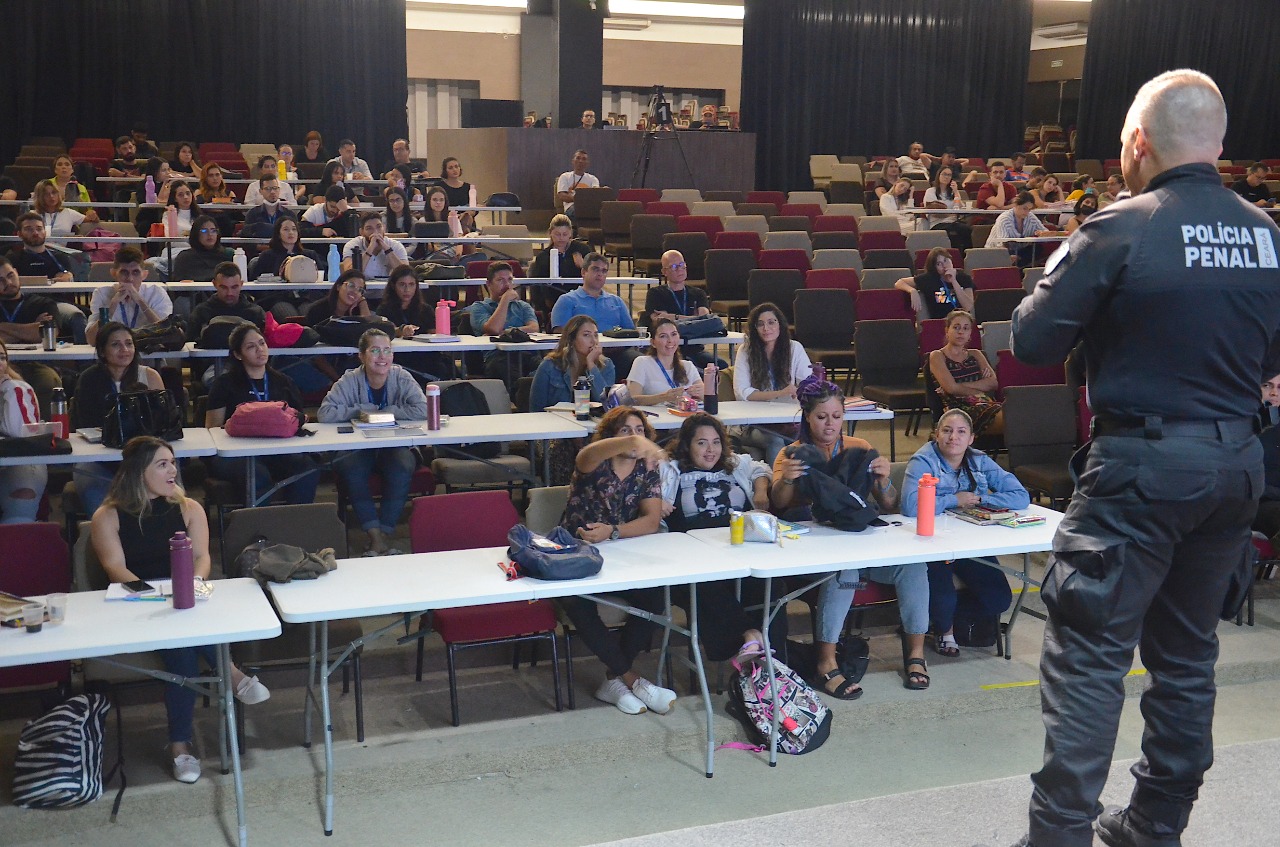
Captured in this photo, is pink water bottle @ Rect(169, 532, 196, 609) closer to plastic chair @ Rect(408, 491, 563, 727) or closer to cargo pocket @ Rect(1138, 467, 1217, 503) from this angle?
plastic chair @ Rect(408, 491, 563, 727)

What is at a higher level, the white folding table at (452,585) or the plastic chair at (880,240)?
the plastic chair at (880,240)

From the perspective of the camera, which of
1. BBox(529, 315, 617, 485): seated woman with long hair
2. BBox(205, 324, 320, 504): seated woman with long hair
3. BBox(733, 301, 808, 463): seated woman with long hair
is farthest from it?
BBox(733, 301, 808, 463): seated woman with long hair

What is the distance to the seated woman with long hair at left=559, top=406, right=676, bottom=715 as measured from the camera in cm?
434

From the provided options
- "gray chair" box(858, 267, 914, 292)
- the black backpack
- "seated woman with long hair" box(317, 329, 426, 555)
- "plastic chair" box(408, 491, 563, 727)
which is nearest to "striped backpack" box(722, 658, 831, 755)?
"plastic chair" box(408, 491, 563, 727)

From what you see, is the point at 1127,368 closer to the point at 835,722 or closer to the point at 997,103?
the point at 835,722

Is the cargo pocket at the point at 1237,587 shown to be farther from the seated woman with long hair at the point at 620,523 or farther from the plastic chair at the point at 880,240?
the plastic chair at the point at 880,240

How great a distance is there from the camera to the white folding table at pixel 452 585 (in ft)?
11.8

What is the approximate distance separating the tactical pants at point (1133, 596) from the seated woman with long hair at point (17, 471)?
434cm

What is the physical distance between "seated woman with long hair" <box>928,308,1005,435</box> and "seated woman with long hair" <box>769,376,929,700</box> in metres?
2.13

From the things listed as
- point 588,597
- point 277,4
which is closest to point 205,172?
point 277,4

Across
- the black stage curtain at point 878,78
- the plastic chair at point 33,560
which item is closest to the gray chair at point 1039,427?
the plastic chair at point 33,560

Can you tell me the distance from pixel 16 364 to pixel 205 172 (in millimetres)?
4886

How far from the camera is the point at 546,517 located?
469 centimetres

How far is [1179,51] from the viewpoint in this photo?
1808 centimetres
